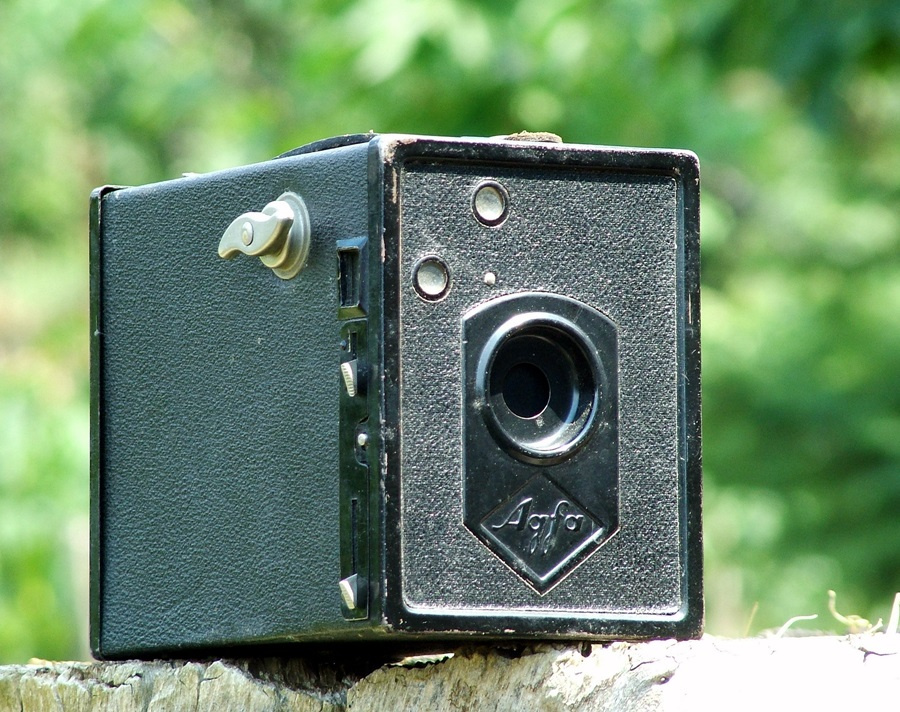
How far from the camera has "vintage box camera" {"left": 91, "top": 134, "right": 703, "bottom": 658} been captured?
4.09ft

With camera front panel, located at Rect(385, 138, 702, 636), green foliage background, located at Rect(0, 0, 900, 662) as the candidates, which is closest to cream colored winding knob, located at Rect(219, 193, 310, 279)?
camera front panel, located at Rect(385, 138, 702, 636)

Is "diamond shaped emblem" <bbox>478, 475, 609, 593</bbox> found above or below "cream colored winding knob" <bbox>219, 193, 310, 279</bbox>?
below

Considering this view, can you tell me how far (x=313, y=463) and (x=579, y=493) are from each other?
211mm

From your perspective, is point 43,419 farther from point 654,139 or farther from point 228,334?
point 228,334

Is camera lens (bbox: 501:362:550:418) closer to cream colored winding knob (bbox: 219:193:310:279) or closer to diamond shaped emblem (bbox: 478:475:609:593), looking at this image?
diamond shaped emblem (bbox: 478:475:609:593)

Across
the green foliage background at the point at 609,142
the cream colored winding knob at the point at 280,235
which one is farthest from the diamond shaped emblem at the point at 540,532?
the green foliage background at the point at 609,142

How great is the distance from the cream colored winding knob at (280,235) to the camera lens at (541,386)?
17 cm

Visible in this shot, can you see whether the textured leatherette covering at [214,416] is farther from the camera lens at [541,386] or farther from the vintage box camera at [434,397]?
the camera lens at [541,386]

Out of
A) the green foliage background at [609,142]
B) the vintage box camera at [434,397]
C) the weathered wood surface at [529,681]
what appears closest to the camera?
the weathered wood surface at [529,681]

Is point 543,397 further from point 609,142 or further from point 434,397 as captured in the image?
point 609,142

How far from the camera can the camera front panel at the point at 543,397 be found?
1.25 m

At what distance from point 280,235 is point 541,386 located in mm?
240

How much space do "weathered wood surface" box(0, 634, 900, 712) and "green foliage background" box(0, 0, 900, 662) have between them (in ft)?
9.04

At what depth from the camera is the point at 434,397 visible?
49.4 inches
